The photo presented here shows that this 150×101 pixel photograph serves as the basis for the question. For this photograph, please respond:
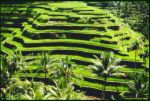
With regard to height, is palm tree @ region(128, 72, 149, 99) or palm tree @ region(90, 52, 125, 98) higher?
palm tree @ region(90, 52, 125, 98)

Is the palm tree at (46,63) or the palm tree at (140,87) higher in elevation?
the palm tree at (46,63)

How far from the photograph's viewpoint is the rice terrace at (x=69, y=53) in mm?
44031

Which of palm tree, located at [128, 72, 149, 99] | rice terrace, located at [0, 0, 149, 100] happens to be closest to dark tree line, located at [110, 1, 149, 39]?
rice terrace, located at [0, 0, 149, 100]

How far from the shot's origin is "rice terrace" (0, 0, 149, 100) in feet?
144

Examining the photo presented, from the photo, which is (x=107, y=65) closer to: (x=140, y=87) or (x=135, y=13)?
(x=140, y=87)

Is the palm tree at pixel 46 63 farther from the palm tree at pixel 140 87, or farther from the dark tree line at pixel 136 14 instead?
the dark tree line at pixel 136 14

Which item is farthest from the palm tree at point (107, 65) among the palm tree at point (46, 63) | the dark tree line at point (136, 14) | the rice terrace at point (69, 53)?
the dark tree line at point (136, 14)

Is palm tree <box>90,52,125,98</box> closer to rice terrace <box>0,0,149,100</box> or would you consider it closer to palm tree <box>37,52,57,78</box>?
rice terrace <box>0,0,149,100</box>

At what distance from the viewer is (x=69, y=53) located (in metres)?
60.4

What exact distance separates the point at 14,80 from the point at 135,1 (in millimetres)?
59729

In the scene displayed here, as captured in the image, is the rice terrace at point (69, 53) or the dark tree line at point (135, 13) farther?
the dark tree line at point (135, 13)

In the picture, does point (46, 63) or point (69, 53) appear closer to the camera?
point (46, 63)

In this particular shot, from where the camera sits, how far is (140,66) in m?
56.6

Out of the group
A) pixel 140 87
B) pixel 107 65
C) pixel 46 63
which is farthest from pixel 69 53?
pixel 140 87
